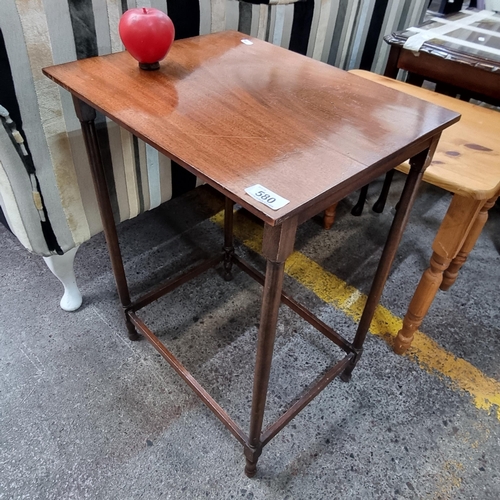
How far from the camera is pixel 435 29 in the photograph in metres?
1.43

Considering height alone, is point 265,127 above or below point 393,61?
above

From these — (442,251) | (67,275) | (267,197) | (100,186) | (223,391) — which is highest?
(267,197)

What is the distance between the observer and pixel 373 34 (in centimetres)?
172

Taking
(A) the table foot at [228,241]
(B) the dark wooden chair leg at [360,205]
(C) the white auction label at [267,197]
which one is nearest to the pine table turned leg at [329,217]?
(B) the dark wooden chair leg at [360,205]

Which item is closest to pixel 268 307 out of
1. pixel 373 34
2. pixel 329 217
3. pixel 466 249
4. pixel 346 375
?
pixel 346 375

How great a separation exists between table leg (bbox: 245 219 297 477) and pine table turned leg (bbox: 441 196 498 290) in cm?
81

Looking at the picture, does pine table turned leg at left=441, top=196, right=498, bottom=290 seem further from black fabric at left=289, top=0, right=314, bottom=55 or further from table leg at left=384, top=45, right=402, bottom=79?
black fabric at left=289, top=0, right=314, bottom=55

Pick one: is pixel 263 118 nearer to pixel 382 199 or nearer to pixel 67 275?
pixel 67 275

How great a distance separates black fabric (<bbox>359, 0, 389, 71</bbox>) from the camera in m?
1.66

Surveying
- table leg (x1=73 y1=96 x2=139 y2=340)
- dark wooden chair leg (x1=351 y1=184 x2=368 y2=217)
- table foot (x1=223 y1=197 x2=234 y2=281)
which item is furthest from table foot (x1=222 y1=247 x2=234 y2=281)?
dark wooden chair leg (x1=351 y1=184 x2=368 y2=217)

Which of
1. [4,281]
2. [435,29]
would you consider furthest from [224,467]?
[435,29]

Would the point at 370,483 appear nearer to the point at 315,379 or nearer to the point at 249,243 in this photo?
the point at 315,379

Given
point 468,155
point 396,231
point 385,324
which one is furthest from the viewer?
point 385,324

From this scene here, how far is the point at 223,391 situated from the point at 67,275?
1.74 ft
